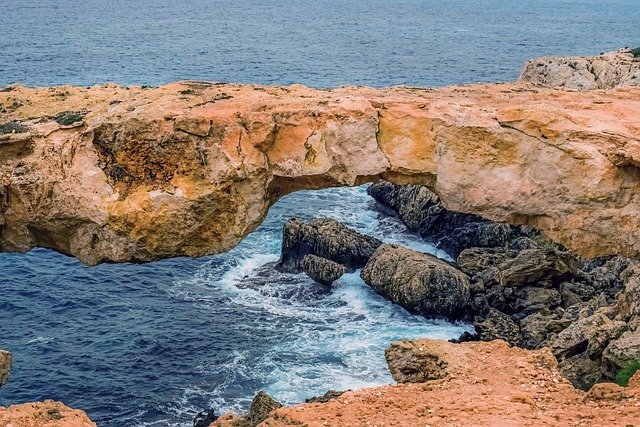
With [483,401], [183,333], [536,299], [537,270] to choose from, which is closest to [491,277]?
[537,270]

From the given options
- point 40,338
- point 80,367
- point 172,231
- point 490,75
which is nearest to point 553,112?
point 172,231

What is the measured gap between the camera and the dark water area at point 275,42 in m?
92.2

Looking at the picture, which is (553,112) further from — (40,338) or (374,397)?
(40,338)

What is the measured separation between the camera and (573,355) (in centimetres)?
2753

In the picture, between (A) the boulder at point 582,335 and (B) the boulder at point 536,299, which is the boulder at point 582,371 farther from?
(B) the boulder at point 536,299

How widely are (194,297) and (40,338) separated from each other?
27.9 feet

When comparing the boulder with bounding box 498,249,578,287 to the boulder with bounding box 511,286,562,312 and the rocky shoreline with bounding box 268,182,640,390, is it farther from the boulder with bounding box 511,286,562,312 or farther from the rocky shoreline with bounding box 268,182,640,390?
the boulder with bounding box 511,286,562,312

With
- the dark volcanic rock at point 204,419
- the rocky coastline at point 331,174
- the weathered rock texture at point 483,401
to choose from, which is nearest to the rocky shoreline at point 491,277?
the weathered rock texture at point 483,401

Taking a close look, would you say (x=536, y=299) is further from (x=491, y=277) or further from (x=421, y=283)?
(x=421, y=283)

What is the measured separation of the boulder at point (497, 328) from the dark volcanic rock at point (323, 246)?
9.50 m

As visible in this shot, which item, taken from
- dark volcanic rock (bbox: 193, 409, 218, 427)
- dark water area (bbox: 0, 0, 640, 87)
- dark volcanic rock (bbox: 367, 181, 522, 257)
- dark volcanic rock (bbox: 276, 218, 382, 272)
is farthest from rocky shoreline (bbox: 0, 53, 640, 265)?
dark water area (bbox: 0, 0, 640, 87)

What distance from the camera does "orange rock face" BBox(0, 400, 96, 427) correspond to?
19406 mm

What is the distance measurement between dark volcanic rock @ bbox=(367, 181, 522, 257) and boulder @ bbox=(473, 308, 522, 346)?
9.18 metres

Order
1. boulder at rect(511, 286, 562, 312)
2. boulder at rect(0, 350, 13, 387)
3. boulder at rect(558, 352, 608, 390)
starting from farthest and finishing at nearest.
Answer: boulder at rect(511, 286, 562, 312) < boulder at rect(558, 352, 608, 390) < boulder at rect(0, 350, 13, 387)
